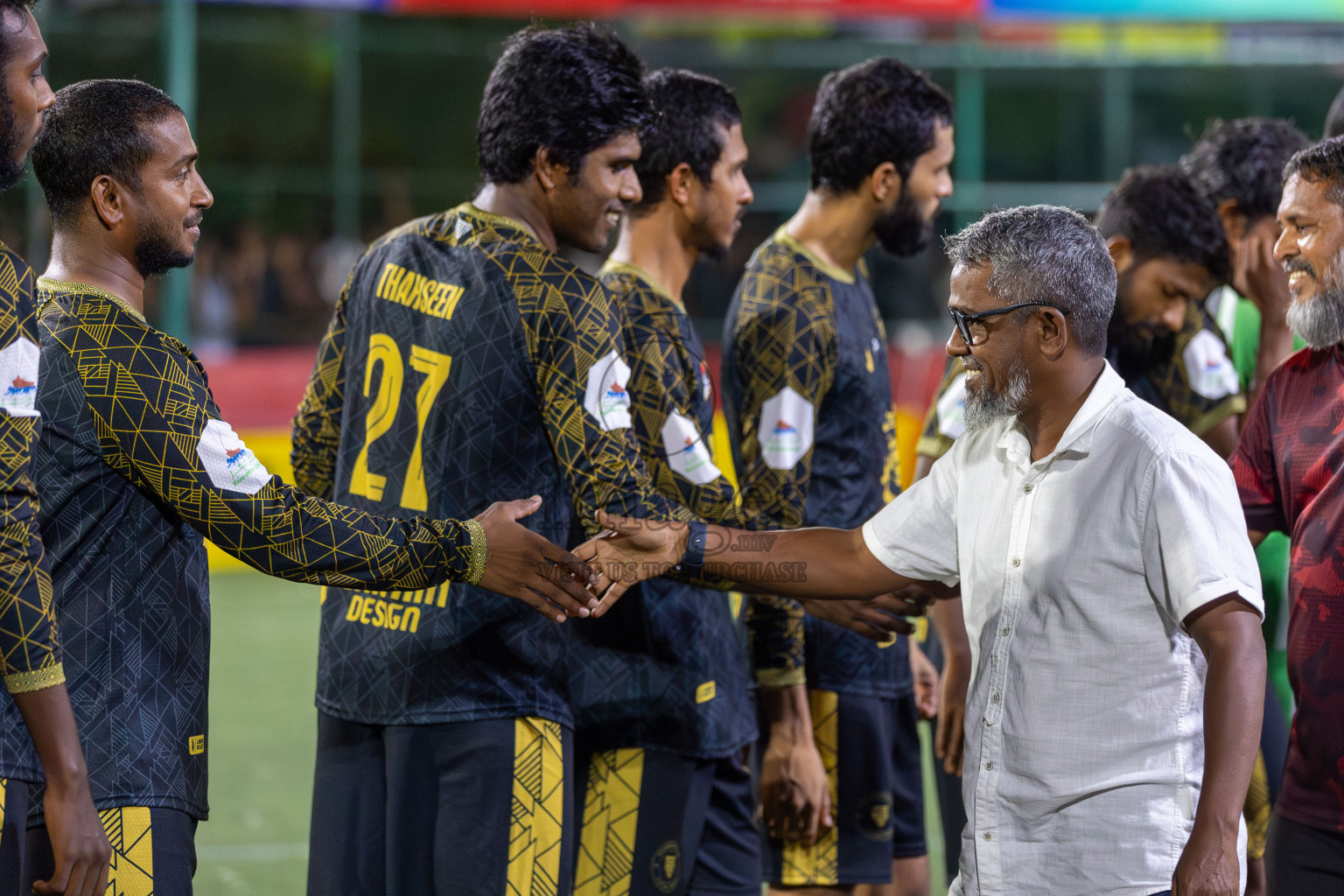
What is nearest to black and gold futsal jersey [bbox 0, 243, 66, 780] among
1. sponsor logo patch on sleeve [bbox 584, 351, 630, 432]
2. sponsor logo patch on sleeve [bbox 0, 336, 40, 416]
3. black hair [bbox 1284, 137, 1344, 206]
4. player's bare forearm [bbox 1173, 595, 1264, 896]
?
sponsor logo patch on sleeve [bbox 0, 336, 40, 416]

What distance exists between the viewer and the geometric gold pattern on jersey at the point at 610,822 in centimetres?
346

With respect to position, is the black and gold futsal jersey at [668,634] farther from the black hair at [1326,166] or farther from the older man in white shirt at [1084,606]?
the black hair at [1326,166]

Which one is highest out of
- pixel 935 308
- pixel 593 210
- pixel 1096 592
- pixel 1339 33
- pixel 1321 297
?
pixel 1339 33

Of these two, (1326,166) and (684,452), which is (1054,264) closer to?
(1326,166)

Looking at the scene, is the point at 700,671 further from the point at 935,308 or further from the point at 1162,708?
the point at 935,308

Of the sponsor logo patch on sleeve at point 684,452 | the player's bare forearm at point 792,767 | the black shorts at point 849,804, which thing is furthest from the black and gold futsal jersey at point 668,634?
the black shorts at point 849,804

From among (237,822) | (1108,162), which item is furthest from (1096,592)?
(1108,162)

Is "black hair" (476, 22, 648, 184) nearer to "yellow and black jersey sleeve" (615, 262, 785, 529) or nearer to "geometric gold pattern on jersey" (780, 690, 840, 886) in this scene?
"yellow and black jersey sleeve" (615, 262, 785, 529)

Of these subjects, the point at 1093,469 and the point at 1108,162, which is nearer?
the point at 1093,469

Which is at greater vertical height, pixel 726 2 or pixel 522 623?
pixel 726 2

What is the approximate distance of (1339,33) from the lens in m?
19.1

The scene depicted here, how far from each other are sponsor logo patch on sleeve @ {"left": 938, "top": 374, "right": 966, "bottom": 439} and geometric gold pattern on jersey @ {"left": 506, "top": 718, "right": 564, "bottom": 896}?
1702 mm

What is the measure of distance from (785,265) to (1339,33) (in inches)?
707

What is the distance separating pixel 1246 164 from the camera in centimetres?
482
